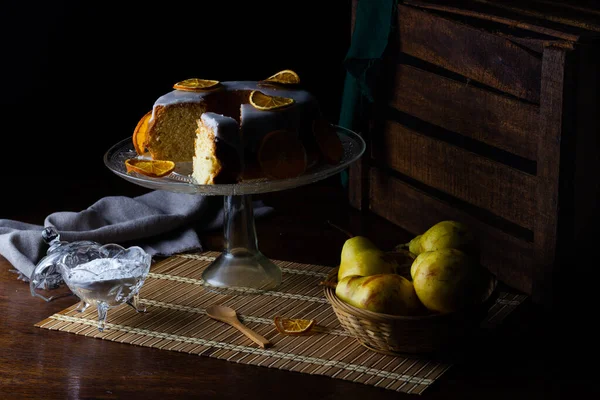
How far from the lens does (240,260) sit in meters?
1.88

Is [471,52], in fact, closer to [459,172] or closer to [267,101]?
[459,172]

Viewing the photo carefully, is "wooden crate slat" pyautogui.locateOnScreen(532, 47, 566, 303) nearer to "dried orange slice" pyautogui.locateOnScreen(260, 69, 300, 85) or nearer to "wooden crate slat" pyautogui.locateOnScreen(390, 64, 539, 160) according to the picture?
"wooden crate slat" pyautogui.locateOnScreen(390, 64, 539, 160)

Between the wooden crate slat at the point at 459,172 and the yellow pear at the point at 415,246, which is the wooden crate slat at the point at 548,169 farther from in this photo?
the yellow pear at the point at 415,246

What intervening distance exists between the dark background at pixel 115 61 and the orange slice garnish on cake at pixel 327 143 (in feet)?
2.70

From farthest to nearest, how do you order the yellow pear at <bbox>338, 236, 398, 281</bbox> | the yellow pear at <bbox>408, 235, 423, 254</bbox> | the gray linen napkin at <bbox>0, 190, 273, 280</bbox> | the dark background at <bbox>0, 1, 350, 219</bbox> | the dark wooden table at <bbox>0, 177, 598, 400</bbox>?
the dark background at <bbox>0, 1, 350, 219</bbox>, the gray linen napkin at <bbox>0, 190, 273, 280</bbox>, the yellow pear at <bbox>408, 235, 423, 254</bbox>, the yellow pear at <bbox>338, 236, 398, 281</bbox>, the dark wooden table at <bbox>0, 177, 598, 400</bbox>

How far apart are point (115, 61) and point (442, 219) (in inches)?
41.5

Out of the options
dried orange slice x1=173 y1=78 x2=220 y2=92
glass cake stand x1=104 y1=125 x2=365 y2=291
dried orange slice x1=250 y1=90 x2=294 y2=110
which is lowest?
glass cake stand x1=104 y1=125 x2=365 y2=291

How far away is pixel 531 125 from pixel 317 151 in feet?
1.27

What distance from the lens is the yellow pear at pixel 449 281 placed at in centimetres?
147

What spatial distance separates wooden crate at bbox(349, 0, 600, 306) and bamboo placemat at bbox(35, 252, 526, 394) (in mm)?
150

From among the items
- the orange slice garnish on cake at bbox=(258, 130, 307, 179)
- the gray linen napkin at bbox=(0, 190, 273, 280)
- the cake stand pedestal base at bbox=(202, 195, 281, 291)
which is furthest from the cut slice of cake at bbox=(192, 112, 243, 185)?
the gray linen napkin at bbox=(0, 190, 273, 280)

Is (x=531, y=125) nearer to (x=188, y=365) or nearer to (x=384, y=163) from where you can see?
(x=384, y=163)

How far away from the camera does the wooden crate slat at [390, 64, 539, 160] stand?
1.75 m

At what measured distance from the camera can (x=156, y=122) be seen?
183 cm
